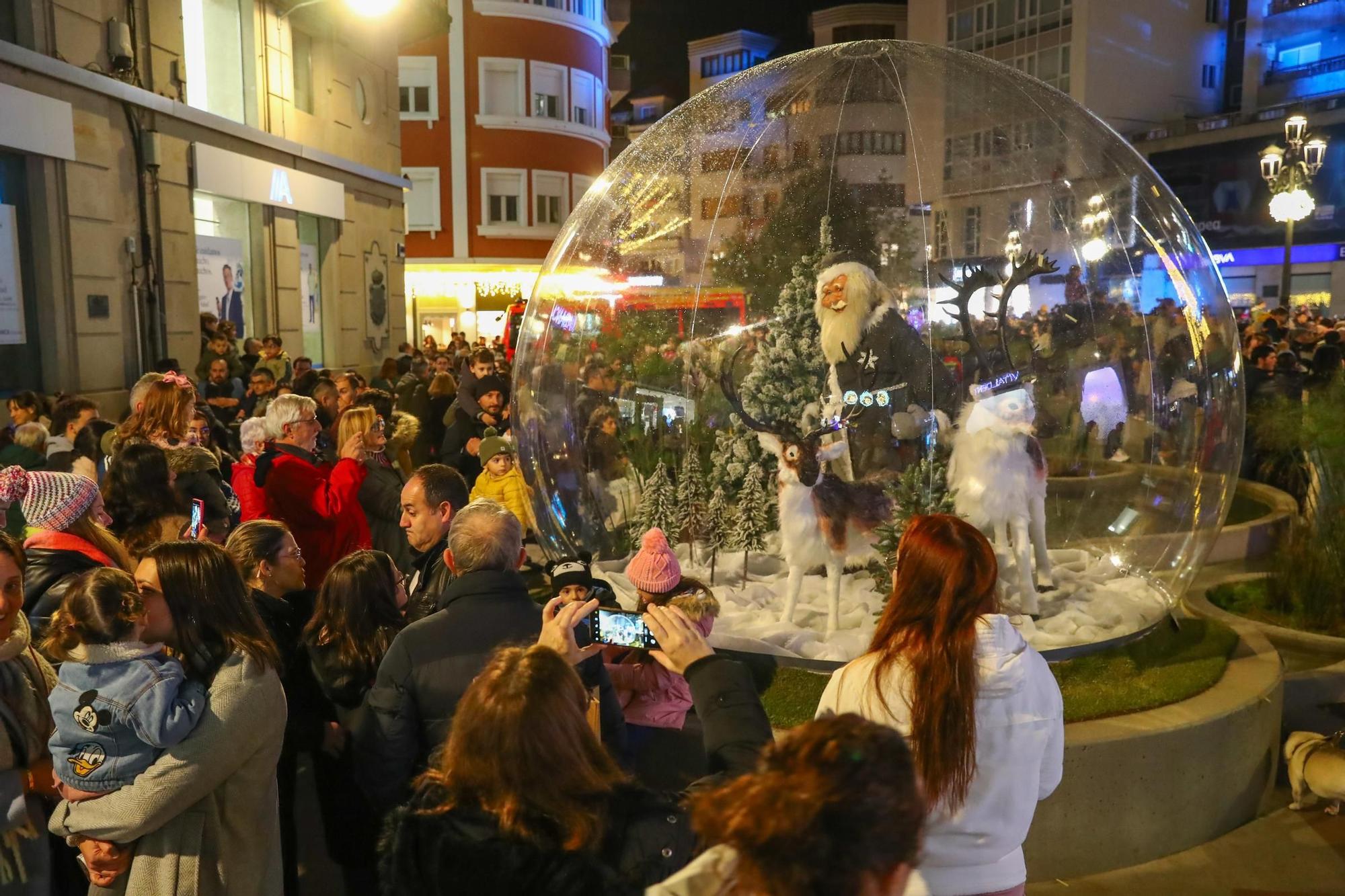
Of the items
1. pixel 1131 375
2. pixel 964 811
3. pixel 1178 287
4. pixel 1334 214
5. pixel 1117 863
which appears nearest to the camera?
pixel 964 811

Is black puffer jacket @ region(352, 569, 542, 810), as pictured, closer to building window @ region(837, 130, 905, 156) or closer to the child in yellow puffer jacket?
building window @ region(837, 130, 905, 156)

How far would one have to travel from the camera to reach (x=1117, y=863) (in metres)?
4.27

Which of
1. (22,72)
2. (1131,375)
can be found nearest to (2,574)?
(1131,375)

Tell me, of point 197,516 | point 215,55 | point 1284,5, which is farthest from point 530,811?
point 1284,5

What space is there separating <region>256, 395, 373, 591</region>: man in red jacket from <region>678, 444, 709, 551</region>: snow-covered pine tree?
162 centimetres

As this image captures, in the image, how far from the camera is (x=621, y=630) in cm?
258

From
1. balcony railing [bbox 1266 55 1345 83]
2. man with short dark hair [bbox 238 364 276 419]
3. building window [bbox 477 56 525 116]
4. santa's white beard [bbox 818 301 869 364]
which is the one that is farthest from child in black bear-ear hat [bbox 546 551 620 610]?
balcony railing [bbox 1266 55 1345 83]

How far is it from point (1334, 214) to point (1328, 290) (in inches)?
85.8

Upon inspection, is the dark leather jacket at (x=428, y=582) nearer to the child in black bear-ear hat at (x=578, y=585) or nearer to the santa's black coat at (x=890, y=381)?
the child in black bear-ear hat at (x=578, y=585)

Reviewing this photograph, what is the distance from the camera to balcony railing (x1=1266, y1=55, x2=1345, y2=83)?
111 ft

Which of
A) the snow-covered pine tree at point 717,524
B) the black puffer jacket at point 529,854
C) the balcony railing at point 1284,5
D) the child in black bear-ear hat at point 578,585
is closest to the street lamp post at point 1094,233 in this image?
the snow-covered pine tree at point 717,524

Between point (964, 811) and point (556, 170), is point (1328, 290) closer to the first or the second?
point (556, 170)

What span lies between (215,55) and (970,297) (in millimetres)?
11878

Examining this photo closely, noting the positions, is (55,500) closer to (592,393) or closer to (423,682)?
(423,682)
